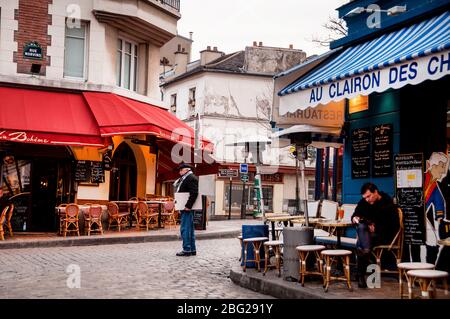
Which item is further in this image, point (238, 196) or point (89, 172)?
point (238, 196)

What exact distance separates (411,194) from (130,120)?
9.74 m

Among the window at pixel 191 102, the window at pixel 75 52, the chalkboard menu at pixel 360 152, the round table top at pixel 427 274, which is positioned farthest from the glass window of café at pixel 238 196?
the round table top at pixel 427 274

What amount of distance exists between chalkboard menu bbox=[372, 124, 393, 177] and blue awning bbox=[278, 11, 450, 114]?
1.31 metres

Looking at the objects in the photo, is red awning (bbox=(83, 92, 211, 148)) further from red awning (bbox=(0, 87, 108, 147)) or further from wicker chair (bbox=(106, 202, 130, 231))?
wicker chair (bbox=(106, 202, 130, 231))

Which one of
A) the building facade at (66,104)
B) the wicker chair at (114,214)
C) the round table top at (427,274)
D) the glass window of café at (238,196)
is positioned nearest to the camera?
the round table top at (427,274)

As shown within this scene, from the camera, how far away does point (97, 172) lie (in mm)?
17656

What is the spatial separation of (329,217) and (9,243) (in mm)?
7756

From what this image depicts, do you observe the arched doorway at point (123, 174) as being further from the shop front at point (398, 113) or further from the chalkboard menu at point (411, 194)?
the chalkboard menu at point (411, 194)

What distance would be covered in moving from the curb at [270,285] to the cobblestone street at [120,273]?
0.45ft

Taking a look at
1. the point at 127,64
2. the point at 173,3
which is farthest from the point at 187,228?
the point at 173,3

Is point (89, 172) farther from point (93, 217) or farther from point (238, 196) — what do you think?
point (238, 196)

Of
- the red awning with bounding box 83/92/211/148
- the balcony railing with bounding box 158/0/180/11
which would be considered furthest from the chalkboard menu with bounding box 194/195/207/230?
the balcony railing with bounding box 158/0/180/11

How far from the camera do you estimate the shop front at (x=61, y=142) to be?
51.0 feet

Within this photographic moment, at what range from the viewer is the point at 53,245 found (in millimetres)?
14672
